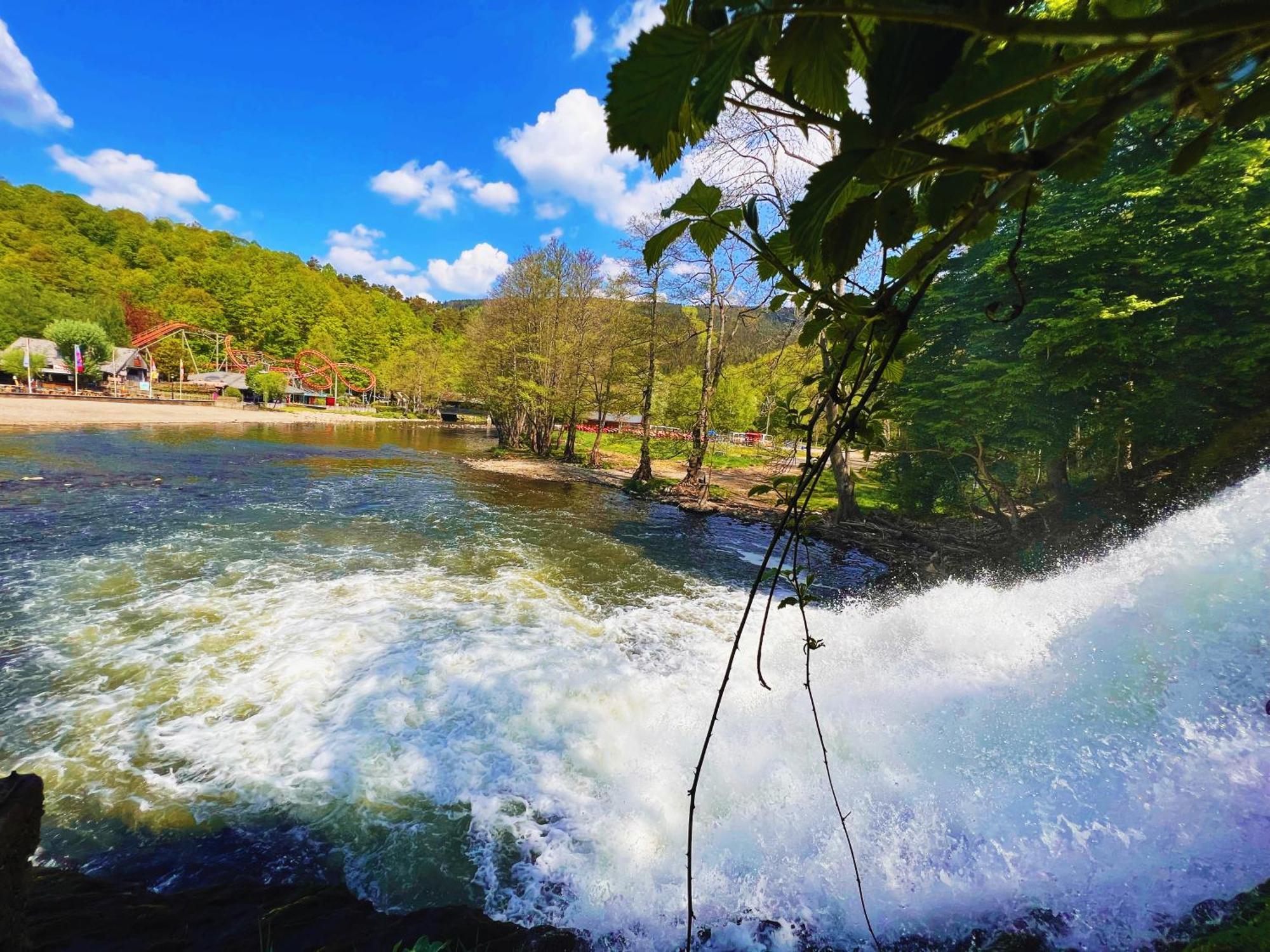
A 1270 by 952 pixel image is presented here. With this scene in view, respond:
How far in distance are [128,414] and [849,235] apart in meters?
55.0

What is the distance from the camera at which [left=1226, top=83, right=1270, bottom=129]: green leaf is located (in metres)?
0.74

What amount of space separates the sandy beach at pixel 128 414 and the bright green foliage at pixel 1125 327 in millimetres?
45937

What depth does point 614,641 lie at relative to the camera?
23.8 feet

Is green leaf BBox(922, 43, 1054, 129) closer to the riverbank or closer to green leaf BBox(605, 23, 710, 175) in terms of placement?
green leaf BBox(605, 23, 710, 175)

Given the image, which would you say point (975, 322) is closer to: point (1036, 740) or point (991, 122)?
point (1036, 740)

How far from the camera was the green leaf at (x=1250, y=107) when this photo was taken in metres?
0.74

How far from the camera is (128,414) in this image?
125ft

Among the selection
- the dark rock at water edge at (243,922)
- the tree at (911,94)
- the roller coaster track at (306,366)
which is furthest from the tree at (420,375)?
the tree at (911,94)

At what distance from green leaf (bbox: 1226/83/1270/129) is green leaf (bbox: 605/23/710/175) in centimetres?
84

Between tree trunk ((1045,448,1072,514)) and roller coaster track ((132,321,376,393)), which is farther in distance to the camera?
roller coaster track ((132,321,376,393))

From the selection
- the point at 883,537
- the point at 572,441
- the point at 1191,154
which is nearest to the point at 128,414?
the point at 572,441

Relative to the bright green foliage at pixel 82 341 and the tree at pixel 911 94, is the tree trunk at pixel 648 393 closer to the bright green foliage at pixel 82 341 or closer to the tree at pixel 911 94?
the tree at pixel 911 94

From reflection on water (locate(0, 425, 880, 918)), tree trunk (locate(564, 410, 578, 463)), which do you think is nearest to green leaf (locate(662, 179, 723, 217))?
reflection on water (locate(0, 425, 880, 918))

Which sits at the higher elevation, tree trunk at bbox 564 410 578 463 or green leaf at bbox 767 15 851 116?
green leaf at bbox 767 15 851 116
